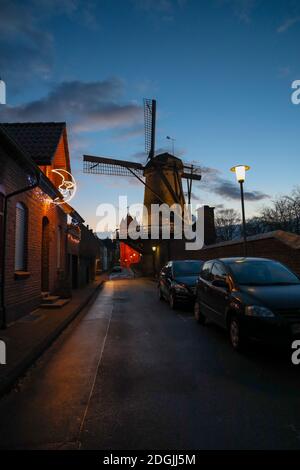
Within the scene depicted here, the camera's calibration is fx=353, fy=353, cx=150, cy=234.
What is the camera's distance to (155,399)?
4234 mm

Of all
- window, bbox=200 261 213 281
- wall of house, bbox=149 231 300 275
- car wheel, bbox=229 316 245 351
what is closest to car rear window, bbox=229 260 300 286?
car wheel, bbox=229 316 245 351

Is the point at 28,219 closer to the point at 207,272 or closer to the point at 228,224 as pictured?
the point at 207,272

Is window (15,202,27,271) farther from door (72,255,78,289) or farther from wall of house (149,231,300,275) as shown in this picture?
door (72,255,78,289)

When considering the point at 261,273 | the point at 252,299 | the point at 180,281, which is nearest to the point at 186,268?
the point at 180,281

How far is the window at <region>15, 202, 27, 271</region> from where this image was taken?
957 centimetres

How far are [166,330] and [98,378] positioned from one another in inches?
147

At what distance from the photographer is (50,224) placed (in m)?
13.2

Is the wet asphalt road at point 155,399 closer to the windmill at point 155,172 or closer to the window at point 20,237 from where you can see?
the window at point 20,237

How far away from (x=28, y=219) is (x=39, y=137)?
4121 millimetres

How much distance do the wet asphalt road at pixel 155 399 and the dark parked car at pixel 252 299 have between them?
502 millimetres

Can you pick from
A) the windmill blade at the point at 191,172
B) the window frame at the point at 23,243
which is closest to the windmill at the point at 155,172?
the windmill blade at the point at 191,172

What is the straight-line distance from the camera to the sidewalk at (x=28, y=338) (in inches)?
197

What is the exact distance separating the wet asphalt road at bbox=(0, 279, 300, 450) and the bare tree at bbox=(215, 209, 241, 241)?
217 ft
